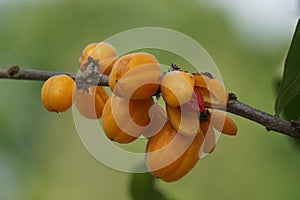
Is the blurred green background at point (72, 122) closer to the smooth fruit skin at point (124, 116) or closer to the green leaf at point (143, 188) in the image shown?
the green leaf at point (143, 188)

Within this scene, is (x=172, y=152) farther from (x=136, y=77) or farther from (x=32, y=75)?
(x=32, y=75)

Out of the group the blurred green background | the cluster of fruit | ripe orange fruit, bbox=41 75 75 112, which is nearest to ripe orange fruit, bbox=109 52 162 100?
the cluster of fruit

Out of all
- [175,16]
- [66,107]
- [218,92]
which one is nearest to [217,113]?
[218,92]

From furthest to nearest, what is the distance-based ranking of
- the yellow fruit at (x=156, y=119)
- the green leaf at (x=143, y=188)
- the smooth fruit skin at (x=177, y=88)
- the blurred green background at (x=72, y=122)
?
the blurred green background at (x=72, y=122), the green leaf at (x=143, y=188), the yellow fruit at (x=156, y=119), the smooth fruit skin at (x=177, y=88)

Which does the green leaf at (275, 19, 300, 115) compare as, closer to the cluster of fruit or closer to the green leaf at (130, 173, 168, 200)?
the cluster of fruit

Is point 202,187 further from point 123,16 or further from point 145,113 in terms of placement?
point 145,113

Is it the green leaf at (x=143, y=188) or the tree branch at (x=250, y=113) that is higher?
the tree branch at (x=250, y=113)

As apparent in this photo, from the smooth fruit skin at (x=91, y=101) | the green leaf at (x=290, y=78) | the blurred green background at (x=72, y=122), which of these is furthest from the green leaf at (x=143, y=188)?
the blurred green background at (x=72, y=122)
